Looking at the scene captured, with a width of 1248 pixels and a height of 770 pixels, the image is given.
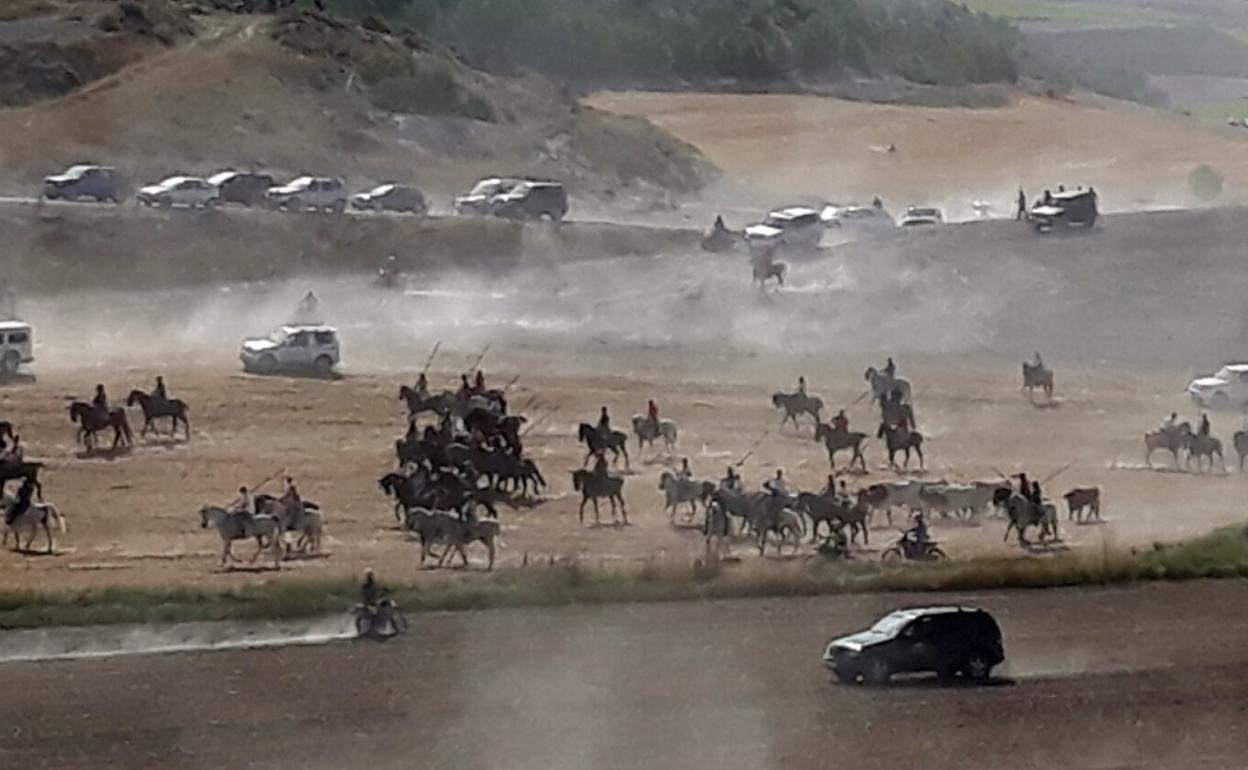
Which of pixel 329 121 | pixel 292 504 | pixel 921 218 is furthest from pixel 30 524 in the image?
pixel 329 121

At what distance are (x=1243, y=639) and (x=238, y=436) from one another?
810 inches

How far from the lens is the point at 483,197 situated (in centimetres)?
7625

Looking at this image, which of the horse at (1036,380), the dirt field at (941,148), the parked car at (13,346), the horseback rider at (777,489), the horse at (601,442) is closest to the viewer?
the horseback rider at (777,489)

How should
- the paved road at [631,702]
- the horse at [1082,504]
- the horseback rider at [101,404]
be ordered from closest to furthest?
the paved road at [631,702]
the horse at [1082,504]
the horseback rider at [101,404]

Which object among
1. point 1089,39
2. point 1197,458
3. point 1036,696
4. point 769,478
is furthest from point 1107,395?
point 1089,39

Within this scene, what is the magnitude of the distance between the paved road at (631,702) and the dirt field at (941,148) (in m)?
60.7

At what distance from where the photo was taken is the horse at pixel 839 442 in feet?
156

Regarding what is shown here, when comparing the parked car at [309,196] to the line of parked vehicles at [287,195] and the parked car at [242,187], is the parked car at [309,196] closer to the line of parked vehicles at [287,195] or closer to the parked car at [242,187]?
the line of parked vehicles at [287,195]

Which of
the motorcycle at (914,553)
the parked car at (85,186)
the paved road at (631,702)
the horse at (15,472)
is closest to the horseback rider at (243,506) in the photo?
the horse at (15,472)

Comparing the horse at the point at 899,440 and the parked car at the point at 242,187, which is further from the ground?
the parked car at the point at 242,187

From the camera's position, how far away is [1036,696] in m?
29.8

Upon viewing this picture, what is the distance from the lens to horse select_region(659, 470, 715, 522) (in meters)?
41.9

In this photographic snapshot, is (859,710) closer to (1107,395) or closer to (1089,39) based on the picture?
(1107,395)

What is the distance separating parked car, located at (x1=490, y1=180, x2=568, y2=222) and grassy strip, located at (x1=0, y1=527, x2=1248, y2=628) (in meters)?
36.2
